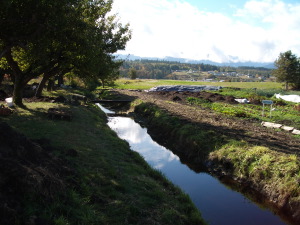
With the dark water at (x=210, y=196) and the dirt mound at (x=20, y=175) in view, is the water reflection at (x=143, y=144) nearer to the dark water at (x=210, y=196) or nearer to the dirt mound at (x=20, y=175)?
the dark water at (x=210, y=196)

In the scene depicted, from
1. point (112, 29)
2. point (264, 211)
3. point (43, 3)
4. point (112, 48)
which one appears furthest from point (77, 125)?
point (112, 29)

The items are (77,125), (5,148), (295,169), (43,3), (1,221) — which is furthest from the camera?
(77,125)

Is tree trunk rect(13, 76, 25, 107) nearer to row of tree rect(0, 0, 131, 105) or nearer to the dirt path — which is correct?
row of tree rect(0, 0, 131, 105)

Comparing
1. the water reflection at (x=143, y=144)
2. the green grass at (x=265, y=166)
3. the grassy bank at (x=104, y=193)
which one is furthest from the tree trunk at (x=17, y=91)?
the green grass at (x=265, y=166)

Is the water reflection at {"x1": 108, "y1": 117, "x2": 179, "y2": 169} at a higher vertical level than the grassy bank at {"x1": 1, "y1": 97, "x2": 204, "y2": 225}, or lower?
lower

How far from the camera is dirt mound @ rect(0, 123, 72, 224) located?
5.48 m

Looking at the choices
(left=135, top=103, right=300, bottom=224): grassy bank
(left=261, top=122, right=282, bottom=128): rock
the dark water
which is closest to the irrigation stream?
the dark water

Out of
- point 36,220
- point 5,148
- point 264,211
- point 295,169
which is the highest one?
point 5,148

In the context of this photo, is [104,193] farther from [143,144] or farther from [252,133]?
[252,133]

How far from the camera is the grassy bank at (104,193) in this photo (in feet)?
20.6

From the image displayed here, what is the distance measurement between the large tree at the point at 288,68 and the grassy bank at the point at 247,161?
192 ft

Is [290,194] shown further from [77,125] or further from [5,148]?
[77,125]

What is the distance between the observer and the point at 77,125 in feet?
57.3

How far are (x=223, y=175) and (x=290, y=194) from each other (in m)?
3.78
